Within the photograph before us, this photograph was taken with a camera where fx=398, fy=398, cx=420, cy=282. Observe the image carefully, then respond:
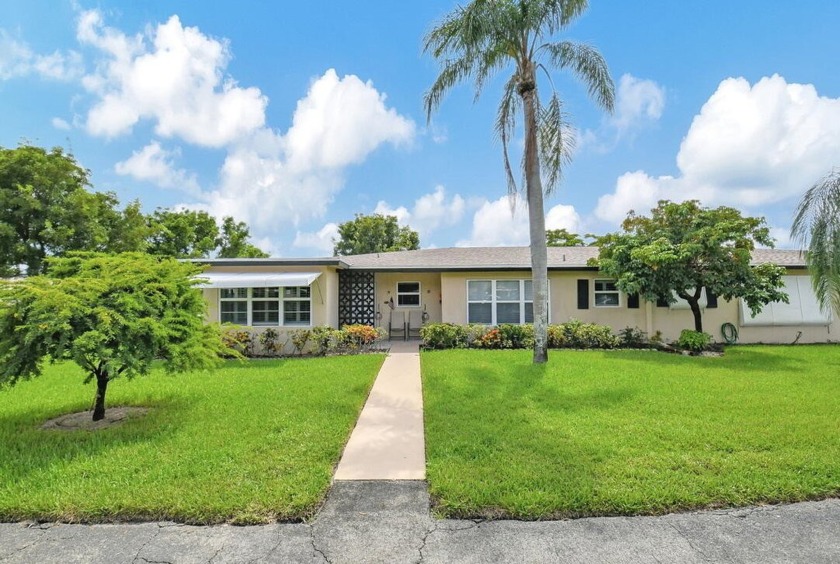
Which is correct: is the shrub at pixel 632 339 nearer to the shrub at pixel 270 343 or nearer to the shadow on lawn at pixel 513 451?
the shadow on lawn at pixel 513 451

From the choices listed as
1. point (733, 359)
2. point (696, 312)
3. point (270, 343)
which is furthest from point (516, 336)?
point (270, 343)

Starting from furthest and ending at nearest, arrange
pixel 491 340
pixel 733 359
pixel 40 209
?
pixel 40 209, pixel 491 340, pixel 733 359

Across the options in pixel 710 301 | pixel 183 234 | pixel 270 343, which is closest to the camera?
pixel 270 343

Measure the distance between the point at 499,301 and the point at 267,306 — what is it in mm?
9483

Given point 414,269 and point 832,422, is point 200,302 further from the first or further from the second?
point 832,422

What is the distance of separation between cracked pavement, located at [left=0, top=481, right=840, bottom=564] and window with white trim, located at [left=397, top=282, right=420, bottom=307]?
15366mm

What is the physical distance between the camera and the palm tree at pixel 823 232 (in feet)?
37.3

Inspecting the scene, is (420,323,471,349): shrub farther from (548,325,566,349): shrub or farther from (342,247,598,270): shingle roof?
(548,325,566,349): shrub

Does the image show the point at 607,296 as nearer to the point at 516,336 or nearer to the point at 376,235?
the point at 516,336

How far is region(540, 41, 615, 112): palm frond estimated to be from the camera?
11992 mm

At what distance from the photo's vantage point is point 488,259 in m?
18.2

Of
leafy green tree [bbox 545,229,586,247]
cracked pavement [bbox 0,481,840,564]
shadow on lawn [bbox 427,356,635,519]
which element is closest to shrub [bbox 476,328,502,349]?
shadow on lawn [bbox 427,356,635,519]

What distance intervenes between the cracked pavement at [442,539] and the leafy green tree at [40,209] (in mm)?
24575

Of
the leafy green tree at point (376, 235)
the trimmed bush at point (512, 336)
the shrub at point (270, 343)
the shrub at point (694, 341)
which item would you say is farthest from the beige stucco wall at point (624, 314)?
the leafy green tree at point (376, 235)
